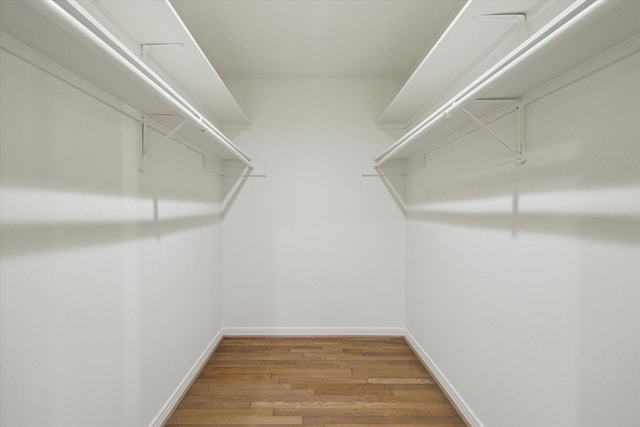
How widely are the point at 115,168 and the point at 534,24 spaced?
71.3 inches

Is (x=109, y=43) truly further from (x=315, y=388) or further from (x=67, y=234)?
(x=315, y=388)

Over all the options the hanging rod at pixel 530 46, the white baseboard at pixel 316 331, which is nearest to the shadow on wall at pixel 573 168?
the hanging rod at pixel 530 46

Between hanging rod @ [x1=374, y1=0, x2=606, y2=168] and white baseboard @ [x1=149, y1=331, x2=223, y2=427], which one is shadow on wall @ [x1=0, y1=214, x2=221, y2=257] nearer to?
white baseboard @ [x1=149, y1=331, x2=223, y2=427]

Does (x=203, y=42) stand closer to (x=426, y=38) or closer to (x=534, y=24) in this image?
(x=426, y=38)

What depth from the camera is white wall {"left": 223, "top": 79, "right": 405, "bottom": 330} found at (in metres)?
2.56

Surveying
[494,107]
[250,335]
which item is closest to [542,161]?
[494,107]

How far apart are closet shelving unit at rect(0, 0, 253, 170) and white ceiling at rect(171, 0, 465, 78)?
16.9 inches

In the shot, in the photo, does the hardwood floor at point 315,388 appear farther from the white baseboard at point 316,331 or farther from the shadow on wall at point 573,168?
the shadow on wall at point 573,168

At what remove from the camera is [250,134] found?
2.56 m

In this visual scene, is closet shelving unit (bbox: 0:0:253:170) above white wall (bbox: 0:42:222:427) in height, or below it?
above

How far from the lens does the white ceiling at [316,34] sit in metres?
1.66

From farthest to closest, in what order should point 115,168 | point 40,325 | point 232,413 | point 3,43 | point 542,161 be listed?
point 232,413, point 115,168, point 542,161, point 40,325, point 3,43

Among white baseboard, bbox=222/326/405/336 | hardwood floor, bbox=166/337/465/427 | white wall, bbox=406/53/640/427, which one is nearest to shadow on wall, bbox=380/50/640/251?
white wall, bbox=406/53/640/427

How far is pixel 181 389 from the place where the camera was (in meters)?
1.70
